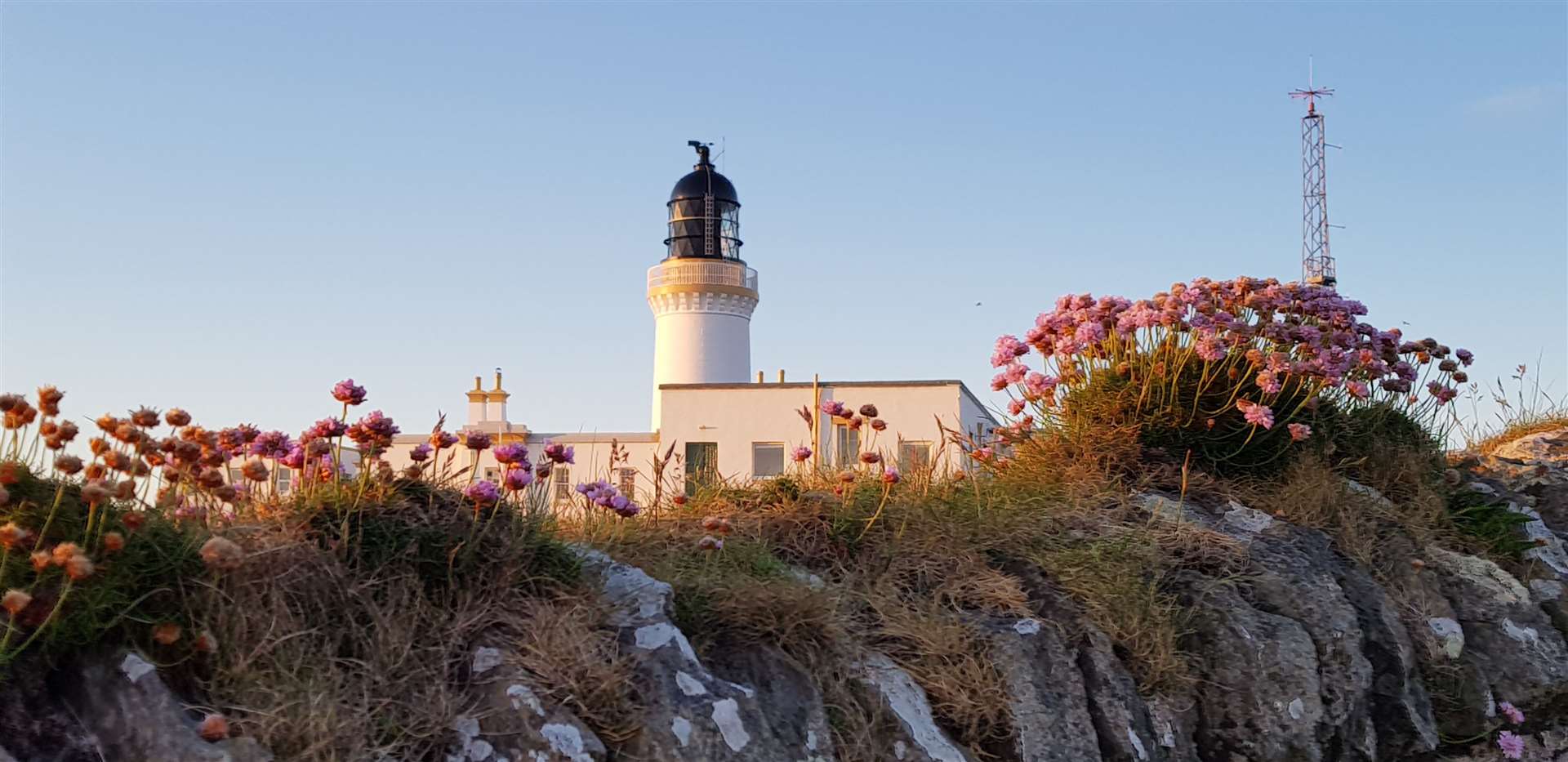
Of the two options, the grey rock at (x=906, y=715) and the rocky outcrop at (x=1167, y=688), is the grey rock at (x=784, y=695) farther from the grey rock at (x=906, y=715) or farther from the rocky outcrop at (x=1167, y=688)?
the grey rock at (x=906, y=715)

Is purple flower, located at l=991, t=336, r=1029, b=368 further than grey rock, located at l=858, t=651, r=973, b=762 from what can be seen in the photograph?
Yes

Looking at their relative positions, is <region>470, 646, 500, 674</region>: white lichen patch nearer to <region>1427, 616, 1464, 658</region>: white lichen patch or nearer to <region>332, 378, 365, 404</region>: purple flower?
<region>332, 378, 365, 404</region>: purple flower

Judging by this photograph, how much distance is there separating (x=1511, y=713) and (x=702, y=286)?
3197cm

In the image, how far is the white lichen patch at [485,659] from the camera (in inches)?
122

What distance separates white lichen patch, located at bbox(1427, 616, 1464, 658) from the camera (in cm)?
507

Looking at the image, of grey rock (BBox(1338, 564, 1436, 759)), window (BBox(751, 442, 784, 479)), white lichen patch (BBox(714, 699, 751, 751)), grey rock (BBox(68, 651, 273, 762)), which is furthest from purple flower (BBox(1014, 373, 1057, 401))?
window (BBox(751, 442, 784, 479))

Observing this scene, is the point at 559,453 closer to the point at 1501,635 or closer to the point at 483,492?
the point at 483,492

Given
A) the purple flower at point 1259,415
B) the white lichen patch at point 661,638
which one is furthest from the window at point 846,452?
the white lichen patch at point 661,638

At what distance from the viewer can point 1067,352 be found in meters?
6.05

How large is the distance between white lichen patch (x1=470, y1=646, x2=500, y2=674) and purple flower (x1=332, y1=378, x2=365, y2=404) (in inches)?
32.2

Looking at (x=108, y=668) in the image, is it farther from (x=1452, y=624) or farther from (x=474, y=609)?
(x=1452, y=624)

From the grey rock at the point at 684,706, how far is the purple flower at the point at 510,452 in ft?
1.63

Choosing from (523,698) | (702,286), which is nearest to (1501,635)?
(523,698)

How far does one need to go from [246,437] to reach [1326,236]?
3068cm
